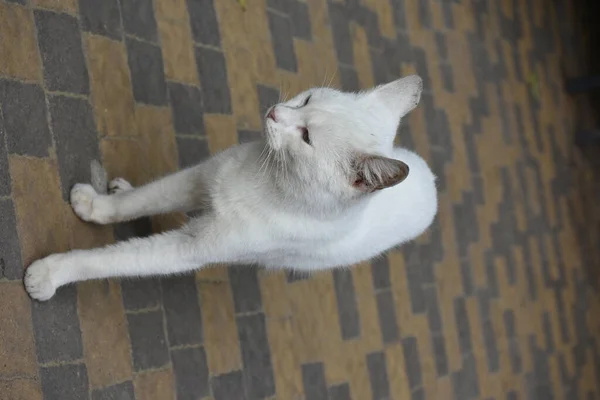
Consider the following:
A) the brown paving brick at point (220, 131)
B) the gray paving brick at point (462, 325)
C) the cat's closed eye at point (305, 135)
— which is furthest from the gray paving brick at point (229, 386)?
the gray paving brick at point (462, 325)

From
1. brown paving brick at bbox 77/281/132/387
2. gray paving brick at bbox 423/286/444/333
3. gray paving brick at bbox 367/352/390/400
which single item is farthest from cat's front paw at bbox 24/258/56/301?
gray paving brick at bbox 423/286/444/333

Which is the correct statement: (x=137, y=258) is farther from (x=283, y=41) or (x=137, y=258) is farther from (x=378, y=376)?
(x=378, y=376)

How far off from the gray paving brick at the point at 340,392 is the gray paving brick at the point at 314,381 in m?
0.04

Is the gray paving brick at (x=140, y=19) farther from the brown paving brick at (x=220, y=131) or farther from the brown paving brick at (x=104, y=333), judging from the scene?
the brown paving brick at (x=104, y=333)

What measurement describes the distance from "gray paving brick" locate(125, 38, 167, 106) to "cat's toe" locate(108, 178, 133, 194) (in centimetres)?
36

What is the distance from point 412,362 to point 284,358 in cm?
96

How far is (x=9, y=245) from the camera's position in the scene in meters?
2.05

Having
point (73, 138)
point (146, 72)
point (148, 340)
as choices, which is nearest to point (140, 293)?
point (148, 340)

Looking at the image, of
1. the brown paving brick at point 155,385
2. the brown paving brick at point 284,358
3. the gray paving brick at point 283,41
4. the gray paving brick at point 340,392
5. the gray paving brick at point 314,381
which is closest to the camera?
the brown paving brick at point 155,385

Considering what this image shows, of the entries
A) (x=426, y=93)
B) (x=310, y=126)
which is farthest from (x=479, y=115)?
(x=310, y=126)

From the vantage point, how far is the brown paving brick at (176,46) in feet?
8.86

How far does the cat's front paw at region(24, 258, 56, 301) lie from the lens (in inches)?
79.1

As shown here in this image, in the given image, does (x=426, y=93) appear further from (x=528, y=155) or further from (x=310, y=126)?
(x=310, y=126)

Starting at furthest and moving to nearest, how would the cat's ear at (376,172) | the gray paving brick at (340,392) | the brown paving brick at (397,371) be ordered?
the brown paving brick at (397,371) < the gray paving brick at (340,392) < the cat's ear at (376,172)
